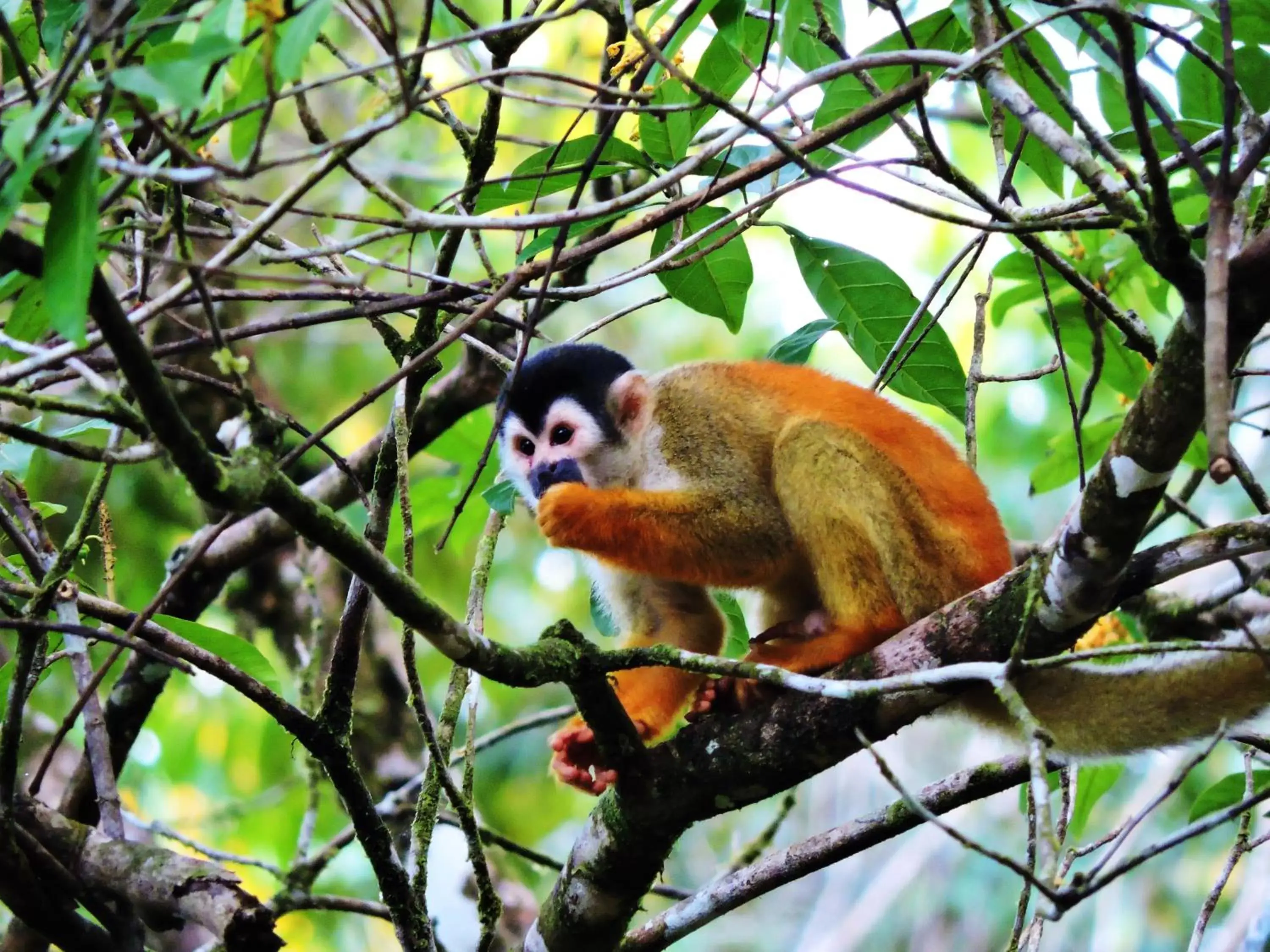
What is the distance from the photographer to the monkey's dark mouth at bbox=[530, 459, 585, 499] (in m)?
3.31

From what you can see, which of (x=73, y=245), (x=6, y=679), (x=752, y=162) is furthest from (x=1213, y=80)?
(x=6, y=679)

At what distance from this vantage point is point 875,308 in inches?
120

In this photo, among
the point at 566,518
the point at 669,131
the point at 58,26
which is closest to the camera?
the point at 58,26

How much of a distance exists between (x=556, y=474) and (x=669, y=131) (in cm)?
102

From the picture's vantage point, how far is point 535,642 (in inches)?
83.0

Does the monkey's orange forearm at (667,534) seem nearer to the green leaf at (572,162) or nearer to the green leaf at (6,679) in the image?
the green leaf at (572,162)

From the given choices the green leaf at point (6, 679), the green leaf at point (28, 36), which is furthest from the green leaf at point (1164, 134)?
the green leaf at point (6, 679)

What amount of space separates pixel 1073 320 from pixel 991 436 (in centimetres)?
390

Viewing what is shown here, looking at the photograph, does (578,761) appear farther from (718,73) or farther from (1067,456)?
(1067,456)

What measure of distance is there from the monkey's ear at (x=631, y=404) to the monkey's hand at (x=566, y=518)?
1.80 feet

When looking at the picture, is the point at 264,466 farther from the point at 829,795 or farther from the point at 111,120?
the point at 829,795

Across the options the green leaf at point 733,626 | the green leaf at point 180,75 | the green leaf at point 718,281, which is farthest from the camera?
the green leaf at point 733,626

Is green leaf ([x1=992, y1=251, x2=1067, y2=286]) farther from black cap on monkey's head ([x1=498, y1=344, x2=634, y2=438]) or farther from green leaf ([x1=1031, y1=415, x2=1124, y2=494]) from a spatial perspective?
black cap on monkey's head ([x1=498, y1=344, x2=634, y2=438])

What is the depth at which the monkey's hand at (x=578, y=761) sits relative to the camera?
2746mm
